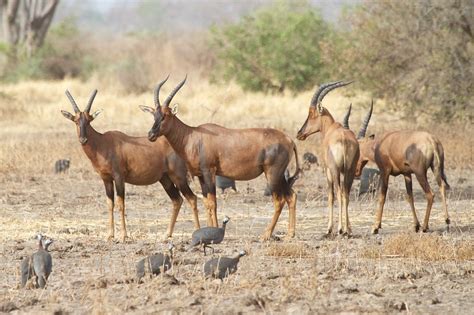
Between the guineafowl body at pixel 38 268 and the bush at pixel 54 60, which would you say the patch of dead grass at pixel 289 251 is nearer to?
the guineafowl body at pixel 38 268

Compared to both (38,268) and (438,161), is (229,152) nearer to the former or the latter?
(438,161)

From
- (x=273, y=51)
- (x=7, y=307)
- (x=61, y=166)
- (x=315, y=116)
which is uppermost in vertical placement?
(x=273, y=51)

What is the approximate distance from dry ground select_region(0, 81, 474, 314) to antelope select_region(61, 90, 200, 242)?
0.49m

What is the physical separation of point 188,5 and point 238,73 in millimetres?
126752

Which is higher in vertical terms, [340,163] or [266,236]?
[340,163]

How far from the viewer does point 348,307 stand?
332 inches

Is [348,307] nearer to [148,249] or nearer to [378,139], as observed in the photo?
[148,249]

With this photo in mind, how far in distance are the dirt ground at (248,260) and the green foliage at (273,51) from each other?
18232mm

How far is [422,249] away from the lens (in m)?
10.8

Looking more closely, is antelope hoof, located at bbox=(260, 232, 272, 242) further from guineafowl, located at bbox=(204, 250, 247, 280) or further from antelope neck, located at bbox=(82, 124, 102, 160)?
guineafowl, located at bbox=(204, 250, 247, 280)

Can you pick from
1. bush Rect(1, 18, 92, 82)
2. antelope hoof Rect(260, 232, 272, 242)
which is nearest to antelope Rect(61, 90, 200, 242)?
antelope hoof Rect(260, 232, 272, 242)

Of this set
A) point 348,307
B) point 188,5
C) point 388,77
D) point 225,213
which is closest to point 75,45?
point 388,77

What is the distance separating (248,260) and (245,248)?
69 cm

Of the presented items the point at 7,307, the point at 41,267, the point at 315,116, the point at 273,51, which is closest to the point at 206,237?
the point at 41,267
